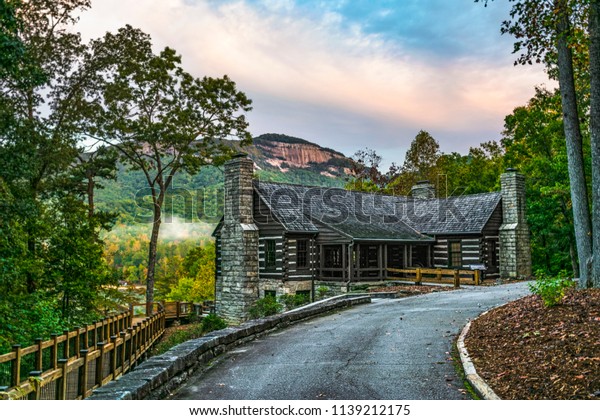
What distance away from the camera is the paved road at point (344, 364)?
670 centimetres

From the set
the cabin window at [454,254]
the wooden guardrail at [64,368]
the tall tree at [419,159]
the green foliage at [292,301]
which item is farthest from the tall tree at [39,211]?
the tall tree at [419,159]

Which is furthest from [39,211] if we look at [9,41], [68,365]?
[68,365]

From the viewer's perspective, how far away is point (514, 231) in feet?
97.9

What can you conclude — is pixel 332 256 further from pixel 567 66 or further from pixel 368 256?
pixel 567 66

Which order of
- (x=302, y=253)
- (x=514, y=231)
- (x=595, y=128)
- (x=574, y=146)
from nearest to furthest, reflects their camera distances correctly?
1. (x=595, y=128)
2. (x=574, y=146)
3. (x=302, y=253)
4. (x=514, y=231)

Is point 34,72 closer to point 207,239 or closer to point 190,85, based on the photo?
point 190,85

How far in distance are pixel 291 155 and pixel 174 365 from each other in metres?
70.8

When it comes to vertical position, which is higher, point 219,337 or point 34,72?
point 34,72

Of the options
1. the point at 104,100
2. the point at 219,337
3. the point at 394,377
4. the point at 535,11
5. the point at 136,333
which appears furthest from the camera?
the point at 104,100

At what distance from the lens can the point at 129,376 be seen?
6387mm

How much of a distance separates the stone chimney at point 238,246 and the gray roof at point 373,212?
1206mm

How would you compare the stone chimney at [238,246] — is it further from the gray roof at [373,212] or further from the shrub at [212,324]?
the shrub at [212,324]

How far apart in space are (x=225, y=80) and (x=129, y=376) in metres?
26.9

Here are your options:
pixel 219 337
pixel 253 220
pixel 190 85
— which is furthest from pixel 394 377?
pixel 190 85
